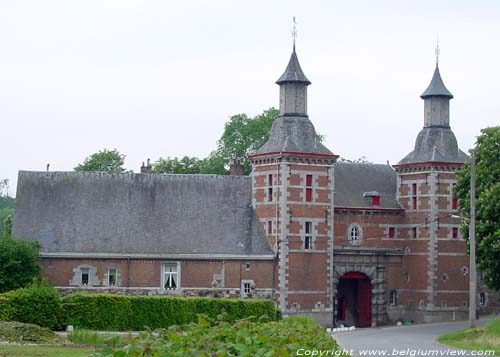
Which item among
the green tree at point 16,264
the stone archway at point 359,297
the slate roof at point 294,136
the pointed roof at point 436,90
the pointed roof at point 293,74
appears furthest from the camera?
the pointed roof at point 436,90

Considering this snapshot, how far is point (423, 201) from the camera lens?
190 feet

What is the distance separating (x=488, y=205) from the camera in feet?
156

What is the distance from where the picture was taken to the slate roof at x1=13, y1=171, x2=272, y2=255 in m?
52.8

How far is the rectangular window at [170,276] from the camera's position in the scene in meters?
52.8

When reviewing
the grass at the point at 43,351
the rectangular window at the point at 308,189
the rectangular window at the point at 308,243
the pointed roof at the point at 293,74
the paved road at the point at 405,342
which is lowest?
the grass at the point at 43,351

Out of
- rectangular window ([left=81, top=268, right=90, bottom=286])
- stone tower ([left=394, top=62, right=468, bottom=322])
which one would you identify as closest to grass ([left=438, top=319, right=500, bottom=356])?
stone tower ([left=394, top=62, right=468, bottom=322])

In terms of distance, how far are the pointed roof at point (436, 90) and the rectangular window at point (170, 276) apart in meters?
17.3

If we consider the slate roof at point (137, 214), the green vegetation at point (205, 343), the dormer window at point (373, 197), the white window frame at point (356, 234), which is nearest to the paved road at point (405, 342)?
the white window frame at point (356, 234)

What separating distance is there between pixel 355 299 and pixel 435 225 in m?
5.96

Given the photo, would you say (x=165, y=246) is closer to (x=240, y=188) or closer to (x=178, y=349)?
(x=240, y=188)

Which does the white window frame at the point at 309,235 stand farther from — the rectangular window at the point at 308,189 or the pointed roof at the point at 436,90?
the pointed roof at the point at 436,90

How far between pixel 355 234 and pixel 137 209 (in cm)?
1200

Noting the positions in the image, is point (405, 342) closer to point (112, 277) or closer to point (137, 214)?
point (112, 277)

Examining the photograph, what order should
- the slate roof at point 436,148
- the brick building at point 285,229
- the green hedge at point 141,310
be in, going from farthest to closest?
the slate roof at point 436,148 < the brick building at point 285,229 < the green hedge at point 141,310
